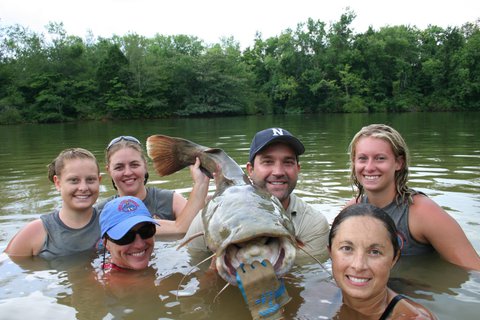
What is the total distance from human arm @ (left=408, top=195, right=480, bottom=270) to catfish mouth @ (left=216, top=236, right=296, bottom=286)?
184 centimetres

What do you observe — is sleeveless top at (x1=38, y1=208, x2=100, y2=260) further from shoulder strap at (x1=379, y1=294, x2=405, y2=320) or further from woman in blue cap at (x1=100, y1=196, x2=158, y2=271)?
shoulder strap at (x1=379, y1=294, x2=405, y2=320)

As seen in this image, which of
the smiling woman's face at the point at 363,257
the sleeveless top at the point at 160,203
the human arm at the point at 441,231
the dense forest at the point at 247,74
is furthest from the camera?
the dense forest at the point at 247,74

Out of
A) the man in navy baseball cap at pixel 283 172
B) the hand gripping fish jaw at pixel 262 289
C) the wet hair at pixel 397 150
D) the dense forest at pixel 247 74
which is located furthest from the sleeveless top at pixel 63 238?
the dense forest at pixel 247 74

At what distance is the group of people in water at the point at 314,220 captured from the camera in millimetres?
2576

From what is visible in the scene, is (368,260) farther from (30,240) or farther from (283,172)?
(30,240)

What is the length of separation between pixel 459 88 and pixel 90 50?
140 ft

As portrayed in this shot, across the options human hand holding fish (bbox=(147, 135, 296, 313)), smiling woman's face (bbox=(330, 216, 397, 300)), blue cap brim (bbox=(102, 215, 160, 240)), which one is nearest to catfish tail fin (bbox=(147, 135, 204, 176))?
blue cap brim (bbox=(102, 215, 160, 240))

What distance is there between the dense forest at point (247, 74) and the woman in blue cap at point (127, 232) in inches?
1494

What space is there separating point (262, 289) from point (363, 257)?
640 mm

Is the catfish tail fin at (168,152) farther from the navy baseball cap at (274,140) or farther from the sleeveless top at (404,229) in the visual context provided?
the sleeveless top at (404,229)

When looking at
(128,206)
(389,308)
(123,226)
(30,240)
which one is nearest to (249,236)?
(389,308)

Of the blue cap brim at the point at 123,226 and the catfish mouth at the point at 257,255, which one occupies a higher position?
the catfish mouth at the point at 257,255

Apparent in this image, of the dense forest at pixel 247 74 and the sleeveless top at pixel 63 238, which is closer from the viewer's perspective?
the sleeveless top at pixel 63 238

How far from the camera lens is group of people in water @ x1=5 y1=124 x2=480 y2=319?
2576mm
